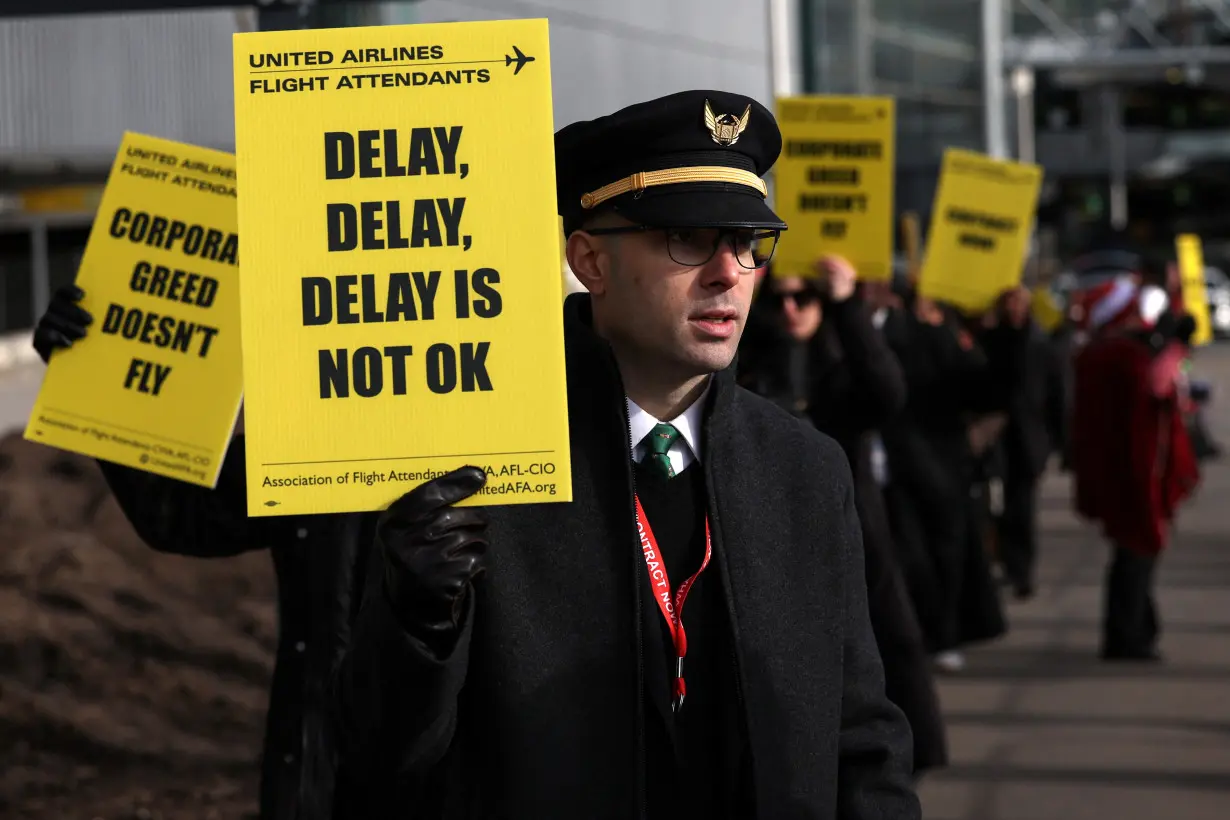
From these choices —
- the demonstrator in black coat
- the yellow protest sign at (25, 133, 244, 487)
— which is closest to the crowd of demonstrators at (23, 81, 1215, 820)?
the yellow protest sign at (25, 133, 244, 487)

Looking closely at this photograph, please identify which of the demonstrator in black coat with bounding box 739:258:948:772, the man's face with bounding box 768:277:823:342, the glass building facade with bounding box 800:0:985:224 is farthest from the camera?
the glass building facade with bounding box 800:0:985:224

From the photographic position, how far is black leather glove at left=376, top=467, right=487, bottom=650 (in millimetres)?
2373

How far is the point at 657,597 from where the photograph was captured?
2707 mm

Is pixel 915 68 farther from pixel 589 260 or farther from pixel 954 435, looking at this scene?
pixel 589 260

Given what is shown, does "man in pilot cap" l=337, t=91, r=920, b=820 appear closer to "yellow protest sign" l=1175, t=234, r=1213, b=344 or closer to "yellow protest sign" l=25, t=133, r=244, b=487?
"yellow protest sign" l=25, t=133, r=244, b=487

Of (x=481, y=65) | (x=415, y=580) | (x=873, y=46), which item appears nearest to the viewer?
(x=415, y=580)

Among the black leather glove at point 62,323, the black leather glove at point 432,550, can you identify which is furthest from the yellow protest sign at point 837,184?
the black leather glove at point 432,550

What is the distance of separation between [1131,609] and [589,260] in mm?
7796

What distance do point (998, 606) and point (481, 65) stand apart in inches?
284

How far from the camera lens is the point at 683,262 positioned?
272 cm

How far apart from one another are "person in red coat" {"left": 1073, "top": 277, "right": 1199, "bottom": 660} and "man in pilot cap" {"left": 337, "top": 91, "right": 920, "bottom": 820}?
7.61 m

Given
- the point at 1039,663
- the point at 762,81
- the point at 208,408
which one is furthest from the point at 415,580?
the point at 762,81

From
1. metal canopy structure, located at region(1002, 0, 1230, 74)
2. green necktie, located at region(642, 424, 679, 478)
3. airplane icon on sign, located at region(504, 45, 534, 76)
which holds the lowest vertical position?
green necktie, located at region(642, 424, 679, 478)

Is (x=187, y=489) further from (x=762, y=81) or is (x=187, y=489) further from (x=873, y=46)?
(x=873, y=46)
